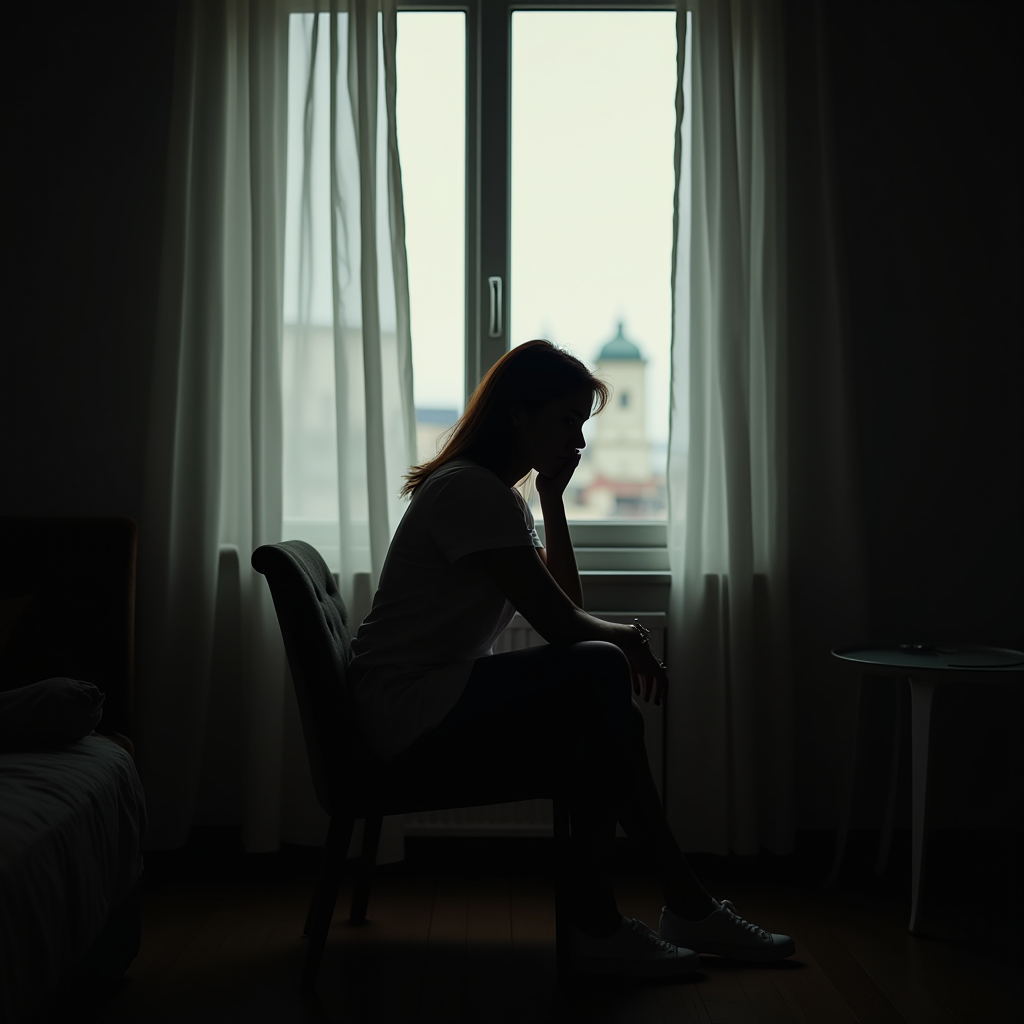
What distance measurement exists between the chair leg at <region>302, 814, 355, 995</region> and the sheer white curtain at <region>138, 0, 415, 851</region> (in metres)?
0.65

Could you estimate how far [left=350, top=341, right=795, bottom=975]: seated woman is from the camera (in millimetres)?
1744

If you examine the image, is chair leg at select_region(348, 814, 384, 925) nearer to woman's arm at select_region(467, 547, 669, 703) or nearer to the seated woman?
the seated woman

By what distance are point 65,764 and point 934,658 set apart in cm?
176

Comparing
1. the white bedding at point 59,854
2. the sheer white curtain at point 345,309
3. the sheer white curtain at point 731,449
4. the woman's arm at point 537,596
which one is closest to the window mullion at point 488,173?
the sheer white curtain at point 345,309

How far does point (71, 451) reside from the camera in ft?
8.57

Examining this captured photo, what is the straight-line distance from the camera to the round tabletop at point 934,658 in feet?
6.84

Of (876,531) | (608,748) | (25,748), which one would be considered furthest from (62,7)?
(876,531)

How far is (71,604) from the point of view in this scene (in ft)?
6.84

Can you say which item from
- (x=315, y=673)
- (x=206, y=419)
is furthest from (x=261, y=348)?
(x=315, y=673)

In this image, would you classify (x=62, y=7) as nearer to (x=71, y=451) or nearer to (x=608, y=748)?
(x=71, y=451)

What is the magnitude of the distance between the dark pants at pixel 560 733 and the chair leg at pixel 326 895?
0.67 ft

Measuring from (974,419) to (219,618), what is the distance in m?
2.01

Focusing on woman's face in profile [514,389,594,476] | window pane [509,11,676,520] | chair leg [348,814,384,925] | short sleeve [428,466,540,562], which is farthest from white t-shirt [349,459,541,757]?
window pane [509,11,676,520]

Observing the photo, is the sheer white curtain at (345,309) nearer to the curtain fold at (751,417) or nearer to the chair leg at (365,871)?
the chair leg at (365,871)
